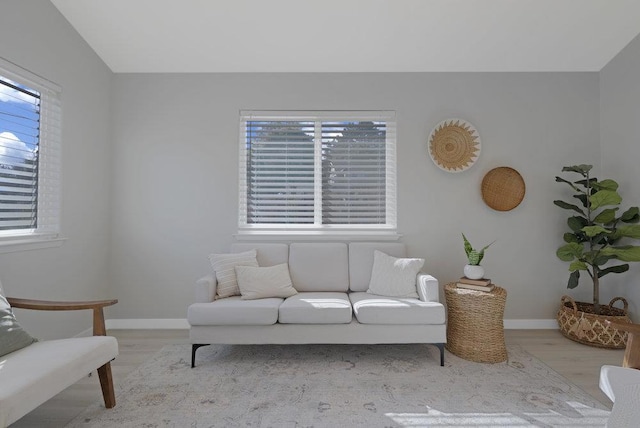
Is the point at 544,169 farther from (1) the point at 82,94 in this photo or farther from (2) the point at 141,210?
(1) the point at 82,94

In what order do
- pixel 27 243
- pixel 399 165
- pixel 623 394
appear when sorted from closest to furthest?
pixel 623 394, pixel 27 243, pixel 399 165

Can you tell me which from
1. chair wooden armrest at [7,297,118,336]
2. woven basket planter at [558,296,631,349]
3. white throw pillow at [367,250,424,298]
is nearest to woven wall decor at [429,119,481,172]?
white throw pillow at [367,250,424,298]

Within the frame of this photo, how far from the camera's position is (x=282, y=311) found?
2672 millimetres

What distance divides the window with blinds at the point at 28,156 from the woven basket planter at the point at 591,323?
4.83 m

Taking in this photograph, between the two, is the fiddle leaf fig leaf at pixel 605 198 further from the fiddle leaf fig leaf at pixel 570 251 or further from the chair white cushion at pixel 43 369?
the chair white cushion at pixel 43 369

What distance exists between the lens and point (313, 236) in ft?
11.9

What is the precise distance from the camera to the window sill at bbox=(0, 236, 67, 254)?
8.03 ft

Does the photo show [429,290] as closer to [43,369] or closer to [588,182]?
[588,182]

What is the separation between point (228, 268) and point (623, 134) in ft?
13.4

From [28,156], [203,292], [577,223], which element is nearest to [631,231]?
[577,223]

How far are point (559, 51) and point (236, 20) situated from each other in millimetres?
3159

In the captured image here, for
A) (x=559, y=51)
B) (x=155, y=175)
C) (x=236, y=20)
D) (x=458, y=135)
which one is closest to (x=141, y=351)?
(x=155, y=175)

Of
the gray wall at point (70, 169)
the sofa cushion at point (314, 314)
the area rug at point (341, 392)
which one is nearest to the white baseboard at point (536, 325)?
the area rug at point (341, 392)

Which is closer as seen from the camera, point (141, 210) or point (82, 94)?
point (82, 94)
